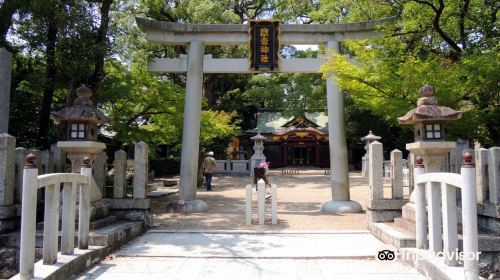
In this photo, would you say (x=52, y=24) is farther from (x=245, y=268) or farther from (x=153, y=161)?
(x=153, y=161)

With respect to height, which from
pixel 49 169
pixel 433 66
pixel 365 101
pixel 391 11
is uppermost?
pixel 391 11

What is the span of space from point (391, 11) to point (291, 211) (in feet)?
23.0

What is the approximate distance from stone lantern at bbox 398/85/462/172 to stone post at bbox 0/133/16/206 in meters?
7.09

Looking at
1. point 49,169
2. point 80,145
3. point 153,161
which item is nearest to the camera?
point 80,145

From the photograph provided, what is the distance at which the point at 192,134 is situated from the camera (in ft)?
37.4

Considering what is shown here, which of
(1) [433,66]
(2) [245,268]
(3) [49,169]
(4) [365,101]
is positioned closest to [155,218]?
(3) [49,169]

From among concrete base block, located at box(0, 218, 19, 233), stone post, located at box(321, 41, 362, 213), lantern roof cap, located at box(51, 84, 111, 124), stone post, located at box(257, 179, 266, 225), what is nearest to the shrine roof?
stone post, located at box(321, 41, 362, 213)

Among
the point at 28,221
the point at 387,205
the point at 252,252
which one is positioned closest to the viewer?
the point at 28,221

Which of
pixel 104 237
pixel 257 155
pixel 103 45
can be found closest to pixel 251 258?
pixel 104 237

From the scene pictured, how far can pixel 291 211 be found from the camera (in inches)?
446

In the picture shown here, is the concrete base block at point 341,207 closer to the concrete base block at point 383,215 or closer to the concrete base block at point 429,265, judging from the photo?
the concrete base block at point 383,215

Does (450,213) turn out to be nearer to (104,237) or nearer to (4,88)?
(104,237)

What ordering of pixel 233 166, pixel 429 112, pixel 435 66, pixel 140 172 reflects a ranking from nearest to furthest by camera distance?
pixel 429 112 < pixel 140 172 < pixel 435 66 < pixel 233 166

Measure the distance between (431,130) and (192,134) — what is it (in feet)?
21.7
